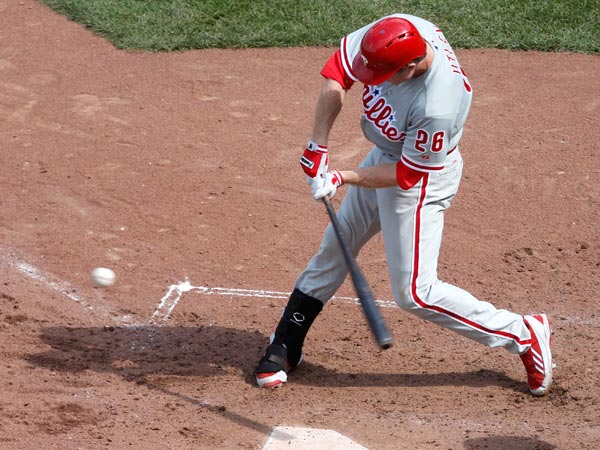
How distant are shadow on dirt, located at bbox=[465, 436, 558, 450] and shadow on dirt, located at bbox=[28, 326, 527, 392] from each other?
0.70 m

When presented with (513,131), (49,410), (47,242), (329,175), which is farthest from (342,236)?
(513,131)

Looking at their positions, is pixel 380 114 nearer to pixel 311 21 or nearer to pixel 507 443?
pixel 507 443

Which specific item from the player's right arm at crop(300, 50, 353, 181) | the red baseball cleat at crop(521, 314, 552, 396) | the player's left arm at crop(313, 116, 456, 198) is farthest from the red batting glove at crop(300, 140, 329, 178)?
the red baseball cleat at crop(521, 314, 552, 396)

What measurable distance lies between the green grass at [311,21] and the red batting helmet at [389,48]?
5.22 metres

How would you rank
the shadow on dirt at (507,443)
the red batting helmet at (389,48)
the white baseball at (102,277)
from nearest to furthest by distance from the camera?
1. the red batting helmet at (389,48)
2. the shadow on dirt at (507,443)
3. the white baseball at (102,277)

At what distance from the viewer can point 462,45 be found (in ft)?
31.7

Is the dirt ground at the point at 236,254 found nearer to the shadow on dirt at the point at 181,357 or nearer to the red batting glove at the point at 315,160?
the shadow on dirt at the point at 181,357

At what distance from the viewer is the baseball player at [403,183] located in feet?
15.1

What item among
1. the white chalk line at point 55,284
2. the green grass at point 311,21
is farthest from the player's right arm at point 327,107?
the green grass at point 311,21

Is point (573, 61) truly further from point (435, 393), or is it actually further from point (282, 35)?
point (435, 393)

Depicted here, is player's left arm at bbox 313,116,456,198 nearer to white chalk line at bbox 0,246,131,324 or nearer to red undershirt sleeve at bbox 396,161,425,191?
red undershirt sleeve at bbox 396,161,425,191

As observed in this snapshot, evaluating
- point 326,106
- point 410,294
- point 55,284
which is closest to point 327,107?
point 326,106

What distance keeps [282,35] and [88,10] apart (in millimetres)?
2193

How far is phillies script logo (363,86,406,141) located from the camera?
15.7ft
